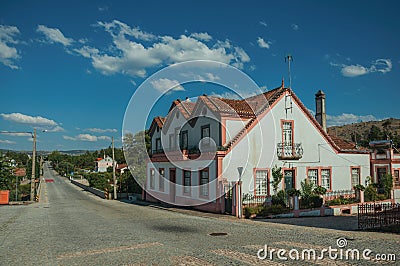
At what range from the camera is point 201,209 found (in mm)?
22172

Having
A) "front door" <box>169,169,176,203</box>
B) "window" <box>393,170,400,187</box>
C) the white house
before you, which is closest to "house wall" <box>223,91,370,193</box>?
the white house

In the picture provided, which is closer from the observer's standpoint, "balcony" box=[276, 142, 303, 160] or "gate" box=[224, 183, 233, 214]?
"gate" box=[224, 183, 233, 214]

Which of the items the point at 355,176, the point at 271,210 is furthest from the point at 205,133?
the point at 355,176

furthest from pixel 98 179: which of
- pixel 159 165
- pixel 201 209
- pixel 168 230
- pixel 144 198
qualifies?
pixel 168 230

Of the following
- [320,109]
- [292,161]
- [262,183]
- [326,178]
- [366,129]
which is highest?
[366,129]

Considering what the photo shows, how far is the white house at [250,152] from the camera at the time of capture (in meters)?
21.2

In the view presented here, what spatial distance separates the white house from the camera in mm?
21156

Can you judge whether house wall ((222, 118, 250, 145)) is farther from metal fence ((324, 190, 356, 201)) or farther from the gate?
metal fence ((324, 190, 356, 201))

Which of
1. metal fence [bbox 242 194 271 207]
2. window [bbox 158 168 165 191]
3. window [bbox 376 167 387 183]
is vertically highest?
window [bbox 376 167 387 183]

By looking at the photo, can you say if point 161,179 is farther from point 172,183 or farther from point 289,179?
point 289,179

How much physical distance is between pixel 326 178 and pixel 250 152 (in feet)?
22.5

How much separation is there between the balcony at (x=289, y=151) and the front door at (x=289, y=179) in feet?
3.17

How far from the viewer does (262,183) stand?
71.3 feet

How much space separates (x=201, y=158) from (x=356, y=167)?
12381mm
